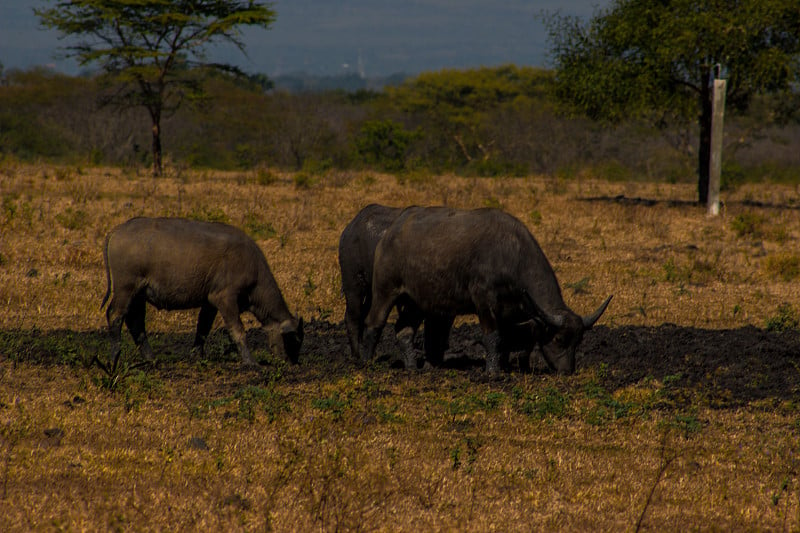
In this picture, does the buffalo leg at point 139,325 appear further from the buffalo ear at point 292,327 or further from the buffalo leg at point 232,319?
the buffalo ear at point 292,327

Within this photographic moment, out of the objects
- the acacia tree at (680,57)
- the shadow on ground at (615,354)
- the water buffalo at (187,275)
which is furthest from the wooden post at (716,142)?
the water buffalo at (187,275)

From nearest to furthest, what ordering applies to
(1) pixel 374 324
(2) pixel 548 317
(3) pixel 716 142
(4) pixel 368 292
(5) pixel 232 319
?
1. (2) pixel 548 317
2. (5) pixel 232 319
3. (1) pixel 374 324
4. (4) pixel 368 292
5. (3) pixel 716 142

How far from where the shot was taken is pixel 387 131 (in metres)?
39.5

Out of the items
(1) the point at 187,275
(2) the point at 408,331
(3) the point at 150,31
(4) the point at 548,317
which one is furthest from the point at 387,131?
(4) the point at 548,317

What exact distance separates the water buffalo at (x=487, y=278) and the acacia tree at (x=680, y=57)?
48.2 feet

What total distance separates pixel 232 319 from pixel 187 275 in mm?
684

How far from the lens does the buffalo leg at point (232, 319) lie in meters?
10.1

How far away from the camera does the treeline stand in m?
43.7

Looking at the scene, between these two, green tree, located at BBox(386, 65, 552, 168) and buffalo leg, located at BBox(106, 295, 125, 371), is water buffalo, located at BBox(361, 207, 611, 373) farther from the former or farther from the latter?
green tree, located at BBox(386, 65, 552, 168)

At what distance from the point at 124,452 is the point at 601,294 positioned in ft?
31.2

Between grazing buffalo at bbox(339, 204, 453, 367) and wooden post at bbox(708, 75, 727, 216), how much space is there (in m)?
13.8

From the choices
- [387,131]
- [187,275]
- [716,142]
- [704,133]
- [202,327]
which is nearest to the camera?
[187,275]

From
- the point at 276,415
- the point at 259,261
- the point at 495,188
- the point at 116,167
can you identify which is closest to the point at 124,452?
the point at 276,415

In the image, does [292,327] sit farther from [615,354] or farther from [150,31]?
[150,31]
